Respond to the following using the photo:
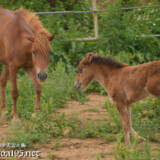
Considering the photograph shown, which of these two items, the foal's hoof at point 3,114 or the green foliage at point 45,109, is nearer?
the green foliage at point 45,109

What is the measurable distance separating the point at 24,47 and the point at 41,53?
50 centimetres

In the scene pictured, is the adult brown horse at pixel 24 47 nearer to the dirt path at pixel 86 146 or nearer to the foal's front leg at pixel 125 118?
the dirt path at pixel 86 146

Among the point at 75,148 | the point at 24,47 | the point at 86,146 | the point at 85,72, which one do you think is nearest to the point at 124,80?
the point at 85,72

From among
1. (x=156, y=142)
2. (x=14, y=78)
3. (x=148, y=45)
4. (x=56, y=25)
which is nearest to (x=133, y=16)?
(x=148, y=45)

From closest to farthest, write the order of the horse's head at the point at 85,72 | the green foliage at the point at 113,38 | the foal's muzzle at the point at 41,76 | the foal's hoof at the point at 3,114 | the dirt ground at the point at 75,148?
the dirt ground at the point at 75,148
the horse's head at the point at 85,72
the foal's muzzle at the point at 41,76
the foal's hoof at the point at 3,114
the green foliage at the point at 113,38

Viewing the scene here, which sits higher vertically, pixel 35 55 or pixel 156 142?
pixel 35 55

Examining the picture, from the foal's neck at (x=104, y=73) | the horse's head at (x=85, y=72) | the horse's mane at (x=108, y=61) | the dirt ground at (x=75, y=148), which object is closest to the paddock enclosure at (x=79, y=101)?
the dirt ground at (x=75, y=148)

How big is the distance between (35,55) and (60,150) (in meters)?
2.10

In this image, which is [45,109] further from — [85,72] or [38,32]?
[38,32]

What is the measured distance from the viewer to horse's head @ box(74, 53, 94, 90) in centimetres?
644

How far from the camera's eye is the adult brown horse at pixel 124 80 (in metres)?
5.51

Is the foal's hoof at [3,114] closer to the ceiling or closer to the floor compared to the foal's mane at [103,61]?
closer to the floor

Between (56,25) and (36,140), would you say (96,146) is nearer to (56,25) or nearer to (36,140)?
(36,140)

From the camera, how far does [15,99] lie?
7.56 metres
